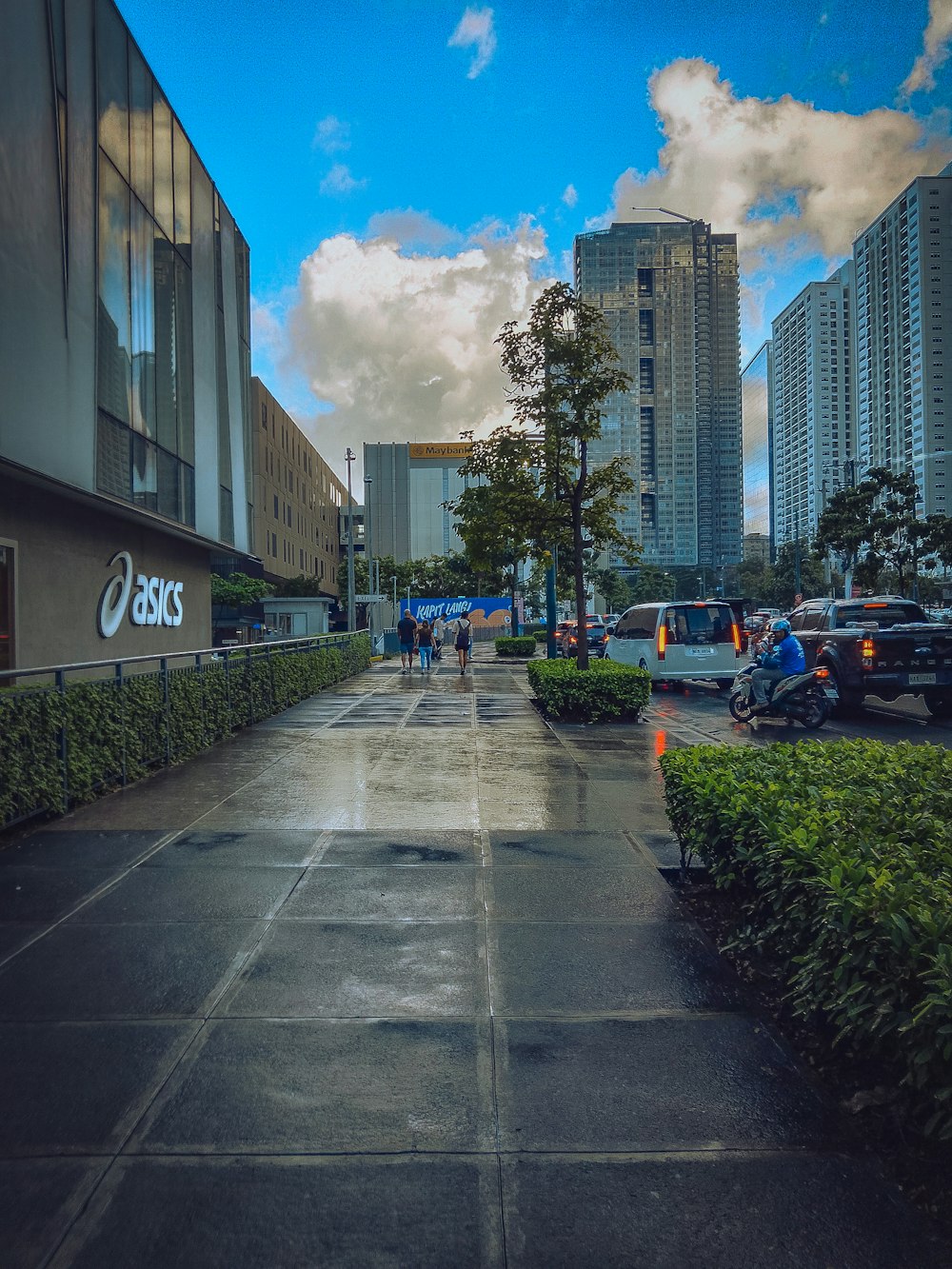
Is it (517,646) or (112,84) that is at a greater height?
(112,84)

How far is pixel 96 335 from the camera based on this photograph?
46.5 feet

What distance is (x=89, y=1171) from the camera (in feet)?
8.50

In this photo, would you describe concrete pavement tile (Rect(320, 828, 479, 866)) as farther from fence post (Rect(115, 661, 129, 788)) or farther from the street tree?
the street tree

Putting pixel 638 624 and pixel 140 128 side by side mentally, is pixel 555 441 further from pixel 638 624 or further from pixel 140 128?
pixel 140 128

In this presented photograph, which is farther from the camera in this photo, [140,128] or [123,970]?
[140,128]

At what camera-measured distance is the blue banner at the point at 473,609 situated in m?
65.7

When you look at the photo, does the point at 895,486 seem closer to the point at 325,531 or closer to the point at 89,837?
the point at 89,837

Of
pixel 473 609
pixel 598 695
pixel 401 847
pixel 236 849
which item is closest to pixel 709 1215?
pixel 401 847

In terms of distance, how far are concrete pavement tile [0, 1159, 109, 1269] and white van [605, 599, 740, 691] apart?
16.7 meters

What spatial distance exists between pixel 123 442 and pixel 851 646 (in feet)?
41.4

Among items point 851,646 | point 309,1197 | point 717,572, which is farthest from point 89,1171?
point 717,572

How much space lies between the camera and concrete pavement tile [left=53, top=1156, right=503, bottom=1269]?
2250 millimetres

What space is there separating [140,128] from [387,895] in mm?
16663

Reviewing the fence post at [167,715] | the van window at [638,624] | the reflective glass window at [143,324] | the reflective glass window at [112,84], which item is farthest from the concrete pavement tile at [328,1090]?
the van window at [638,624]
